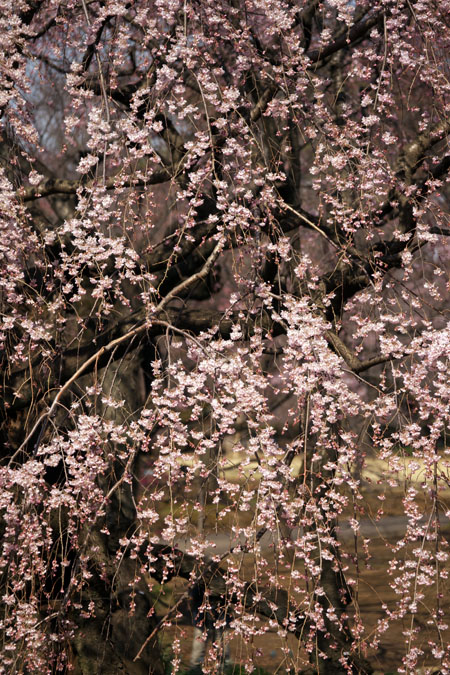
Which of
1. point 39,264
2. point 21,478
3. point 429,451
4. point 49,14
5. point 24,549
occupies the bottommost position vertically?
point 24,549

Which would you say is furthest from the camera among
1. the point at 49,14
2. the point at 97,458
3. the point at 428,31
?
the point at 49,14

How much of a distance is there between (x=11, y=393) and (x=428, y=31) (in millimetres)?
3550

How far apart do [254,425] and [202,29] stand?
2.56m

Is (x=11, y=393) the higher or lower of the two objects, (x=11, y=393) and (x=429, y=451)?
the lower

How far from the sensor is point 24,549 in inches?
173

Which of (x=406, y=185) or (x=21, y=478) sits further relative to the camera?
(x=406, y=185)

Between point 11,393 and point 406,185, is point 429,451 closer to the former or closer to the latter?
point 406,185

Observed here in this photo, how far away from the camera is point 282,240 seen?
4297mm

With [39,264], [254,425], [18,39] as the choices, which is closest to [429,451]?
[254,425]

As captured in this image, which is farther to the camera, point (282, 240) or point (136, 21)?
point (136, 21)

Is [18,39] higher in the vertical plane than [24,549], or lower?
higher

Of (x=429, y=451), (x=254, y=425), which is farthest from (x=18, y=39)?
(x=429, y=451)

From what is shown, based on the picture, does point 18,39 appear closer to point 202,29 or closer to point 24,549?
point 202,29

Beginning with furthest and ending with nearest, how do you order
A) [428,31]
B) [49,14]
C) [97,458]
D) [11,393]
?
[49,14], [11,393], [428,31], [97,458]
